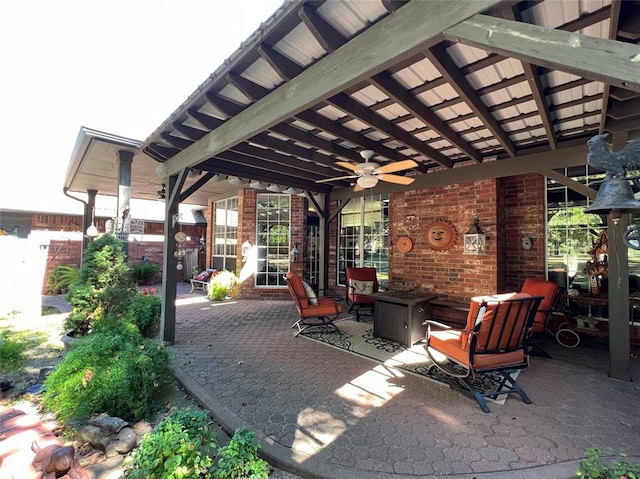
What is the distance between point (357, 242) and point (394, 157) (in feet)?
11.9

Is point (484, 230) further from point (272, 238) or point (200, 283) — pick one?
point (200, 283)

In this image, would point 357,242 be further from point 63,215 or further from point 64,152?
point 64,152

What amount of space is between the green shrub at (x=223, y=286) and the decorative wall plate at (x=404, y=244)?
15.1 ft

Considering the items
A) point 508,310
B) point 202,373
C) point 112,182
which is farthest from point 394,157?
point 112,182

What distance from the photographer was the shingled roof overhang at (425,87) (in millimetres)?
1428

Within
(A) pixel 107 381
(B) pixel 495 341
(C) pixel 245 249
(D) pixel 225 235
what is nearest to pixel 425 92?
(B) pixel 495 341

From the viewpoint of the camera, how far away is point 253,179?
5461 mm

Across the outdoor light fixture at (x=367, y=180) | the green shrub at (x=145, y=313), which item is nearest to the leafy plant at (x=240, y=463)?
the outdoor light fixture at (x=367, y=180)

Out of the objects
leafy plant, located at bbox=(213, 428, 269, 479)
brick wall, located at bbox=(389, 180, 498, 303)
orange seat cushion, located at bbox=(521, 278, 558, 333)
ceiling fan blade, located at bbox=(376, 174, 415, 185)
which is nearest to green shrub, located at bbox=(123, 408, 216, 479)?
leafy plant, located at bbox=(213, 428, 269, 479)

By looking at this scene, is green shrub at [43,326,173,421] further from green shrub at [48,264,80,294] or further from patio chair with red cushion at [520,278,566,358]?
green shrub at [48,264,80,294]

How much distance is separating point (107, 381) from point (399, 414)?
2.63 meters

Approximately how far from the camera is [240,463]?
172 centimetres

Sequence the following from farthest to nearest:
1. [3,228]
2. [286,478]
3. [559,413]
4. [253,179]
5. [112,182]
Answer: [3,228], [112,182], [253,179], [559,413], [286,478]

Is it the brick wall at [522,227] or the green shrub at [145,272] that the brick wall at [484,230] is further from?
the green shrub at [145,272]
